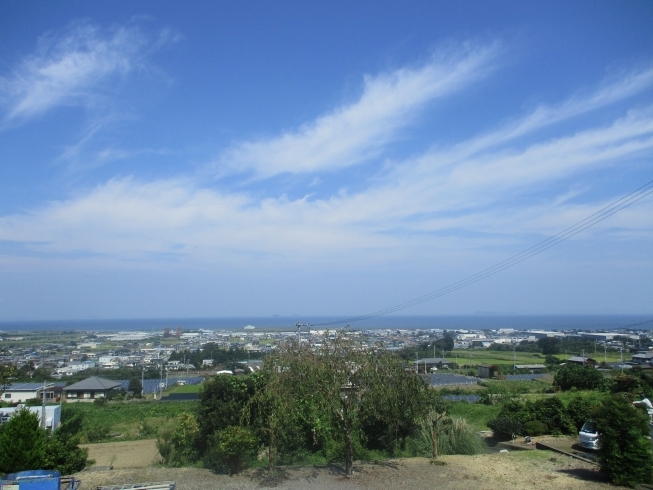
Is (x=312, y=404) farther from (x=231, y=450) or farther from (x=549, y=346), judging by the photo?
(x=549, y=346)

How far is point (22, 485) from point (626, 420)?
10.8m

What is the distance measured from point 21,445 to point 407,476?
7.69 meters

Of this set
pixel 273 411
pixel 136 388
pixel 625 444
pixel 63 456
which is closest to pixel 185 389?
pixel 136 388

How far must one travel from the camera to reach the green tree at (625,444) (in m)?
9.46

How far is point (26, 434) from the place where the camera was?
9633 millimetres

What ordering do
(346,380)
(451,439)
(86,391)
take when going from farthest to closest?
(86,391), (451,439), (346,380)

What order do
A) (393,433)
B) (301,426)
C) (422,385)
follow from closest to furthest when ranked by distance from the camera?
(422,385)
(301,426)
(393,433)

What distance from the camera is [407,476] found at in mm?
10406

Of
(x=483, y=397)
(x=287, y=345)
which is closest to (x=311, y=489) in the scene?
(x=287, y=345)

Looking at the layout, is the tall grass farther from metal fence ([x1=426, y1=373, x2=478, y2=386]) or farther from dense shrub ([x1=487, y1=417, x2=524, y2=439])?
metal fence ([x1=426, y1=373, x2=478, y2=386])

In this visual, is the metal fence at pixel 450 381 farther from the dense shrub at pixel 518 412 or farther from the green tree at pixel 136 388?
the green tree at pixel 136 388

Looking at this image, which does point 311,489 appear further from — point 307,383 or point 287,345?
point 287,345

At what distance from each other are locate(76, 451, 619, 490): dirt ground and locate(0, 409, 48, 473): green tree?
3.64 feet

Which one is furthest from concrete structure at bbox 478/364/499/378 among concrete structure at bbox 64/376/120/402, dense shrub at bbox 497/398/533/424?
concrete structure at bbox 64/376/120/402
